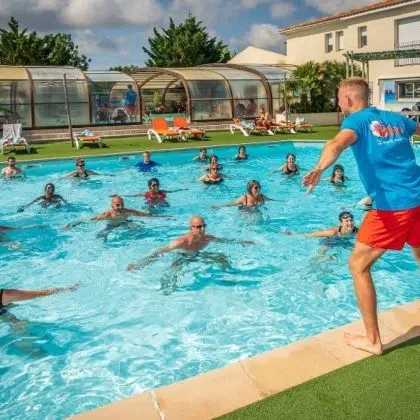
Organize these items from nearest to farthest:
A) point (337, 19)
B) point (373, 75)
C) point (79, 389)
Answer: point (79, 389), point (373, 75), point (337, 19)


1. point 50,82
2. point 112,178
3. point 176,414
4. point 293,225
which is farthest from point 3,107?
point 176,414

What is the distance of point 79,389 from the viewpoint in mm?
4285

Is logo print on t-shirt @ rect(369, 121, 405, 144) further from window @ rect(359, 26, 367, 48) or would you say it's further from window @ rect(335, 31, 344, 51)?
window @ rect(335, 31, 344, 51)

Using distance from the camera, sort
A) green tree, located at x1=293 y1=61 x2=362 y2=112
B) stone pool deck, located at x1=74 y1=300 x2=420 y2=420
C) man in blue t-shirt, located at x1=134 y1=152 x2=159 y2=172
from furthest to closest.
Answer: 1. green tree, located at x1=293 y1=61 x2=362 y2=112
2. man in blue t-shirt, located at x1=134 y1=152 x2=159 y2=172
3. stone pool deck, located at x1=74 y1=300 x2=420 y2=420

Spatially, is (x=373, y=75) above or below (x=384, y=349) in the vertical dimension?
above

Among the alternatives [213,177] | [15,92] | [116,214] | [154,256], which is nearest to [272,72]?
[15,92]

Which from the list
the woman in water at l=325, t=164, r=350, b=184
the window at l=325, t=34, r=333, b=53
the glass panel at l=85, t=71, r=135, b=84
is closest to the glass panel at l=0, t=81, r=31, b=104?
the glass panel at l=85, t=71, r=135, b=84

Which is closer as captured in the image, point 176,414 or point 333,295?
point 176,414

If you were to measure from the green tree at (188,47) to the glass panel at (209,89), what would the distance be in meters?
27.4

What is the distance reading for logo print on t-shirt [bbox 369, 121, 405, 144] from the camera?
3.09m

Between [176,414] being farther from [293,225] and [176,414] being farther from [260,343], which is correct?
[293,225]

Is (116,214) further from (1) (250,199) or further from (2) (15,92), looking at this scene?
(2) (15,92)

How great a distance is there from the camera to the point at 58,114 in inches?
899

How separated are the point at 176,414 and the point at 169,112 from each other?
3719 centimetres
